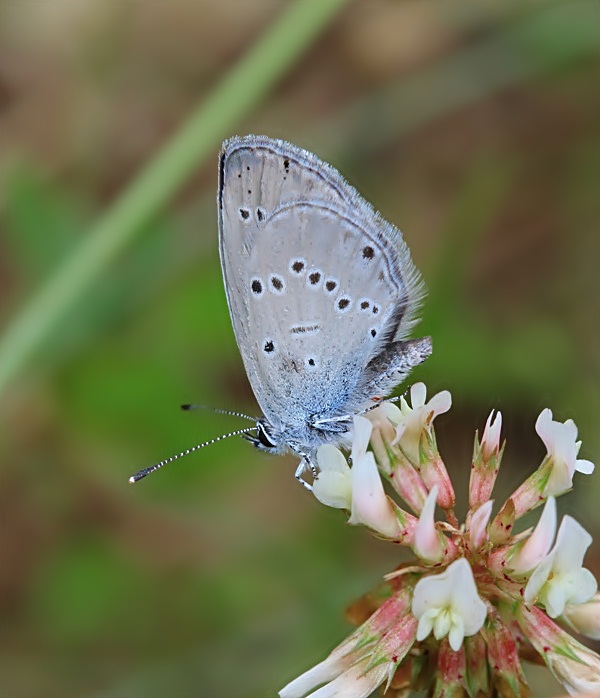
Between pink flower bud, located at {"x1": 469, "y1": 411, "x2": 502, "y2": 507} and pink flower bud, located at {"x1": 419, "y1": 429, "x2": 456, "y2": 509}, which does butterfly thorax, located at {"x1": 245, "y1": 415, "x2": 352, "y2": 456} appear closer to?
pink flower bud, located at {"x1": 419, "y1": 429, "x2": 456, "y2": 509}

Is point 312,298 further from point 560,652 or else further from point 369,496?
point 560,652

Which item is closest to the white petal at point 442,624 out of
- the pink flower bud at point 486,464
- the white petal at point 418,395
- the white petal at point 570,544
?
the white petal at point 570,544

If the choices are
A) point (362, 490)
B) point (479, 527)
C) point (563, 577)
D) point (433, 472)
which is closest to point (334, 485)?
point (362, 490)

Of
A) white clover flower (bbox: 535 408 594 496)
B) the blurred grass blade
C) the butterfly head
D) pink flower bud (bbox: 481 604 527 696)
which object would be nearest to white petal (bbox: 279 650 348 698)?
pink flower bud (bbox: 481 604 527 696)

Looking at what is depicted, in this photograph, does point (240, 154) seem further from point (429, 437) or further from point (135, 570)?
point (135, 570)

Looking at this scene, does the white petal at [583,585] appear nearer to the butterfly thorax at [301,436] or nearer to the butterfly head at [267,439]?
the butterfly thorax at [301,436]

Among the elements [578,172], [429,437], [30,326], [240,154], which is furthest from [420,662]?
[578,172]
